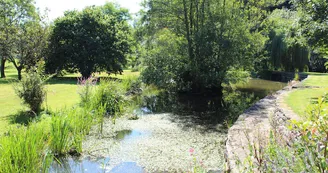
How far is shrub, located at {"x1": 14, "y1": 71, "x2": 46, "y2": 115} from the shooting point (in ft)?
26.3

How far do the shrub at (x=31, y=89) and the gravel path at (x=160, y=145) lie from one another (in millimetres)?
2028

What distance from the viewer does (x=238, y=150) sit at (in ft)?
16.0

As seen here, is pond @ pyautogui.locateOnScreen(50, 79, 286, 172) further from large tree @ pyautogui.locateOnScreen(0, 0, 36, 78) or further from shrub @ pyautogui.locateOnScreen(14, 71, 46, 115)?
large tree @ pyautogui.locateOnScreen(0, 0, 36, 78)

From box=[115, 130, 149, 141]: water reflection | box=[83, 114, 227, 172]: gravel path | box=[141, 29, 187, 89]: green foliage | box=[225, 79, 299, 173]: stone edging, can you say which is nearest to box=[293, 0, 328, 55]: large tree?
box=[225, 79, 299, 173]: stone edging

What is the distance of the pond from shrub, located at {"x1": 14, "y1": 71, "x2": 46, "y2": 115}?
7.13 ft

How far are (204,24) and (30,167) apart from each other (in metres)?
12.1

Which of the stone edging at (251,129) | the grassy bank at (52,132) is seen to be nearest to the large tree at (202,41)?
the grassy bank at (52,132)

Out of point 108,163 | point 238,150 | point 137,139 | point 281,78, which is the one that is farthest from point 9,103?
point 281,78

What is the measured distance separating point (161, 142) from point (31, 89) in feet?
13.3

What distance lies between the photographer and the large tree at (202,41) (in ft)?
45.9

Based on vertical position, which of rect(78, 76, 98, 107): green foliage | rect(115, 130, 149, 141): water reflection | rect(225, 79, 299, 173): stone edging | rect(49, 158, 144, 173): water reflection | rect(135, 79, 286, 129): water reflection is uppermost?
rect(78, 76, 98, 107): green foliage

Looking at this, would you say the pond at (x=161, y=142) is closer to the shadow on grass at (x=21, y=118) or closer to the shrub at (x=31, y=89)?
the shadow on grass at (x=21, y=118)

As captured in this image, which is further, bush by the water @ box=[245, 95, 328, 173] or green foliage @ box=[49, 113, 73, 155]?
green foliage @ box=[49, 113, 73, 155]

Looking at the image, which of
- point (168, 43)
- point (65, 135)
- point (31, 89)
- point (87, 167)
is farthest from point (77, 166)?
point (168, 43)
